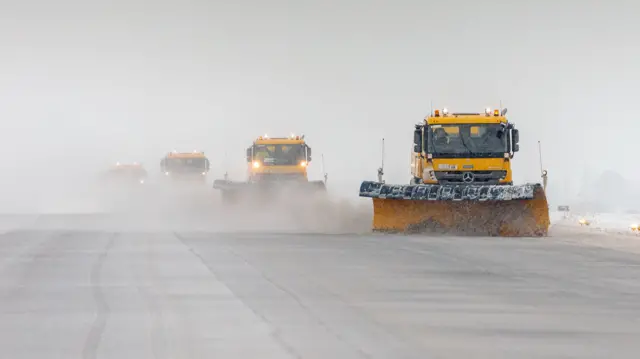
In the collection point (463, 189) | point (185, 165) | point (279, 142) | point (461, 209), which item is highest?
point (279, 142)

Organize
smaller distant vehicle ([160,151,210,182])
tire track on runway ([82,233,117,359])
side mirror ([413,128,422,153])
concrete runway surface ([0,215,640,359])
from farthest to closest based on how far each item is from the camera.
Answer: smaller distant vehicle ([160,151,210,182]) → side mirror ([413,128,422,153]) → concrete runway surface ([0,215,640,359]) → tire track on runway ([82,233,117,359])

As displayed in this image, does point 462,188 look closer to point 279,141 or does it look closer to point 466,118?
point 466,118

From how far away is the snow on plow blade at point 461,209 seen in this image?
75.7 ft

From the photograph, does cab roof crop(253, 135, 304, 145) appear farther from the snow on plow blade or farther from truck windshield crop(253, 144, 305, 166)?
the snow on plow blade

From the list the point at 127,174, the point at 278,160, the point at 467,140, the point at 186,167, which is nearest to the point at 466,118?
the point at 467,140

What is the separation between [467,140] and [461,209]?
193 centimetres

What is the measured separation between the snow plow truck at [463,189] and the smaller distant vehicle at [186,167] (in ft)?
85.9

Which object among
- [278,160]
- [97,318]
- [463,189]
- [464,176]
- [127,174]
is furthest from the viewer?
[127,174]

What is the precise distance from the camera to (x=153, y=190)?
165ft

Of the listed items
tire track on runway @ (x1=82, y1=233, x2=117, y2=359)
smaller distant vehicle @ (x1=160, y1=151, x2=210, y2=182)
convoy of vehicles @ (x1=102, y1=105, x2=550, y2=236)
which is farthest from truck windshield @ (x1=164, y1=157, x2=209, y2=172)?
tire track on runway @ (x1=82, y1=233, x2=117, y2=359)

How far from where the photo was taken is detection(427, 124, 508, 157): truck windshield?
25062 millimetres

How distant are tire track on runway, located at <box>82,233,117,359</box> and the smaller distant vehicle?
1399 inches

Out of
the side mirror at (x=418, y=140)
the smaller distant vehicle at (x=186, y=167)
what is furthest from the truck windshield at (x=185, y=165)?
the side mirror at (x=418, y=140)

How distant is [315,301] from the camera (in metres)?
11.4
